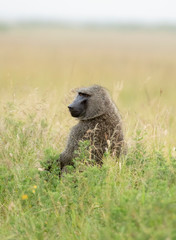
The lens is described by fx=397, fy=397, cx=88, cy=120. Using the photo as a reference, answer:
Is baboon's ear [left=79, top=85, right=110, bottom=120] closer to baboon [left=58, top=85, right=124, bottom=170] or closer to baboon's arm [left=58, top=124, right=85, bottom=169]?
baboon [left=58, top=85, right=124, bottom=170]

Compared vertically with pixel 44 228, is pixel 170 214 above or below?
above

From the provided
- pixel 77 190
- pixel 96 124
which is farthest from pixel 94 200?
pixel 96 124

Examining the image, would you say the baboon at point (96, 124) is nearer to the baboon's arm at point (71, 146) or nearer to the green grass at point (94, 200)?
the baboon's arm at point (71, 146)

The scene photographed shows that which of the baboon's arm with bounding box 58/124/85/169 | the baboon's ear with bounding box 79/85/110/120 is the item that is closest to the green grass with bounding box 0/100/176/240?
the baboon's arm with bounding box 58/124/85/169

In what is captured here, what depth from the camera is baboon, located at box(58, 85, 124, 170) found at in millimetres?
4492

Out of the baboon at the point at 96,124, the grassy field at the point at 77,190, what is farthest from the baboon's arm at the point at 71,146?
the grassy field at the point at 77,190

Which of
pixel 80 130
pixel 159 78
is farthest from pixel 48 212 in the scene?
pixel 159 78

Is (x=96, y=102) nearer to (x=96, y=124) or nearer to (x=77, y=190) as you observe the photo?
(x=96, y=124)

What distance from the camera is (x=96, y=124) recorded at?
4.52 meters

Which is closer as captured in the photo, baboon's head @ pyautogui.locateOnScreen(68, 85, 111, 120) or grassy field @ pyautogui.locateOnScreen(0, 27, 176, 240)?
grassy field @ pyautogui.locateOnScreen(0, 27, 176, 240)

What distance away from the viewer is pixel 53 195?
3756 millimetres

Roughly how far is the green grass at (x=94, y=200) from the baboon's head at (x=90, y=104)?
1.78 ft

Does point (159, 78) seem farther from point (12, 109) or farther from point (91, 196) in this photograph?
point (91, 196)

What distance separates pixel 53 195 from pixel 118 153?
1175mm
